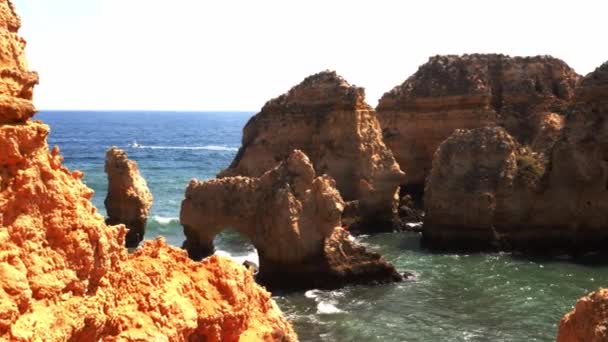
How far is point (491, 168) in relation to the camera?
35.3m

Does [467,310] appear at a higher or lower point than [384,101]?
lower

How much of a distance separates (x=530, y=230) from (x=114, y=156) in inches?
847

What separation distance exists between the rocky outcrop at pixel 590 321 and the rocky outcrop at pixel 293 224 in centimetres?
1676

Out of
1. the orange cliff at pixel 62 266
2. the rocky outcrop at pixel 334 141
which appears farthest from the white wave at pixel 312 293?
the orange cliff at pixel 62 266

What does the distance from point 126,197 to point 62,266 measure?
2690 centimetres

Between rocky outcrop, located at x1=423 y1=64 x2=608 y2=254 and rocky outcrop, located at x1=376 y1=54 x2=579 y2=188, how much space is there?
11.1 meters

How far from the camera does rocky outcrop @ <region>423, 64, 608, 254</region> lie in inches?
1330

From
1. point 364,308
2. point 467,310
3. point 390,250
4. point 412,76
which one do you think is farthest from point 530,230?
point 412,76

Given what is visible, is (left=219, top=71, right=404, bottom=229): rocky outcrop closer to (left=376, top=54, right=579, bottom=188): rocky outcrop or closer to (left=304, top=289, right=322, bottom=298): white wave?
(left=376, top=54, right=579, bottom=188): rocky outcrop

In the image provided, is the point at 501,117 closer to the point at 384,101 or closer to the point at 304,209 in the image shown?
the point at 384,101

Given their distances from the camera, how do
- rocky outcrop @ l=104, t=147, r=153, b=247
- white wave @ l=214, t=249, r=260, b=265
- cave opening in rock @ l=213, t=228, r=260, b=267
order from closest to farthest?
white wave @ l=214, t=249, r=260, b=265
cave opening in rock @ l=213, t=228, r=260, b=267
rocky outcrop @ l=104, t=147, r=153, b=247

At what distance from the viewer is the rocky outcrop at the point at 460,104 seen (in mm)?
48375

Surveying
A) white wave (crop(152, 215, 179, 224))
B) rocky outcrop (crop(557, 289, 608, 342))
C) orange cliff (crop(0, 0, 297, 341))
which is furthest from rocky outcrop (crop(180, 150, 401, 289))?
orange cliff (crop(0, 0, 297, 341))

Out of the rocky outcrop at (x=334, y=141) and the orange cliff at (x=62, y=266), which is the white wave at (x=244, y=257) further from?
the orange cliff at (x=62, y=266)
